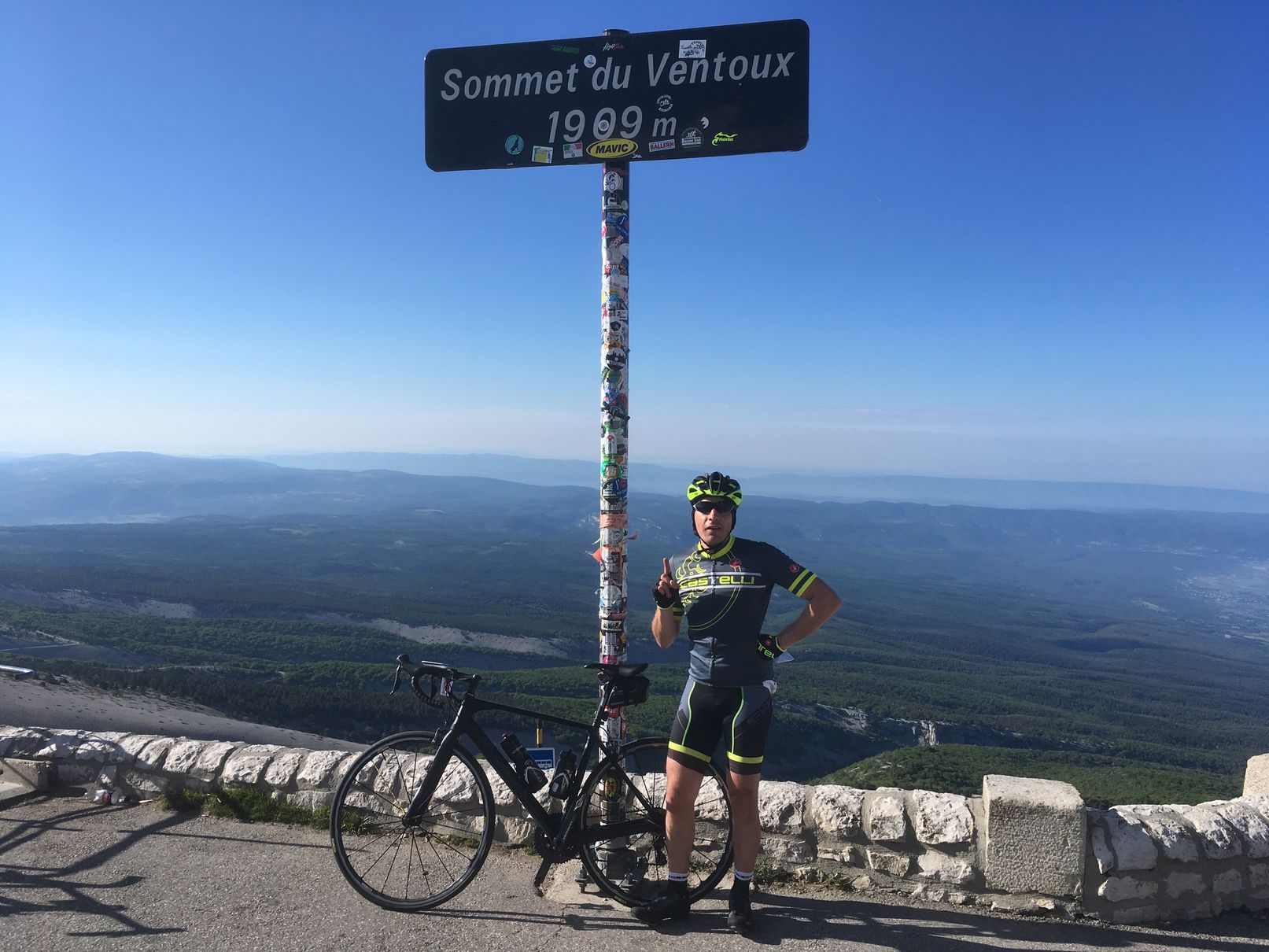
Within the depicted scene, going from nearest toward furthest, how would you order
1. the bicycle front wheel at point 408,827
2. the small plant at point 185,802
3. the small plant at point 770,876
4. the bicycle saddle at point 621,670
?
the bicycle front wheel at point 408,827 < the bicycle saddle at point 621,670 < the small plant at point 770,876 < the small plant at point 185,802

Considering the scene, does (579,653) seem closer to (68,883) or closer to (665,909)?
(68,883)

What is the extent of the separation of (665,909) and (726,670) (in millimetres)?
1238

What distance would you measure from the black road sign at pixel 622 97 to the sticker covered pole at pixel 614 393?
0.89 ft

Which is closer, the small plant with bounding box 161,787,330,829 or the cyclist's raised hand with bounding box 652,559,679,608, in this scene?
the cyclist's raised hand with bounding box 652,559,679,608

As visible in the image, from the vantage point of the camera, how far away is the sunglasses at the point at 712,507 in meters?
3.54

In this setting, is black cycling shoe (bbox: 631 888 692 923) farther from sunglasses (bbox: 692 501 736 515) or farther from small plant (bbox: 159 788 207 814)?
small plant (bbox: 159 788 207 814)

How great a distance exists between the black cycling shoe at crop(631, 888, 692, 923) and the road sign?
2.76 ft

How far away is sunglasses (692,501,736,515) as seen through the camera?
3535 millimetres

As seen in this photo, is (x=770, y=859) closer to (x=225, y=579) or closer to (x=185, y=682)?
(x=185, y=682)

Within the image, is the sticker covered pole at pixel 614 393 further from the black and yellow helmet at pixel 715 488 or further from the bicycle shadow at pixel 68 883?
the bicycle shadow at pixel 68 883

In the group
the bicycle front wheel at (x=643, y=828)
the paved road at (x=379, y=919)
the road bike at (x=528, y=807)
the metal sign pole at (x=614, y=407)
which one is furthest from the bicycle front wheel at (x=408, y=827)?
the metal sign pole at (x=614, y=407)

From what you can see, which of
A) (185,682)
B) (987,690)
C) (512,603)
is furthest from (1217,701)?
(185,682)

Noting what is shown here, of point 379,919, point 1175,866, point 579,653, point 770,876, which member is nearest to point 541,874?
point 379,919

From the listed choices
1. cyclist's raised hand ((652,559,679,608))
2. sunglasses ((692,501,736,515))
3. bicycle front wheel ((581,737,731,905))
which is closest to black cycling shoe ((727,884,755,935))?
bicycle front wheel ((581,737,731,905))
